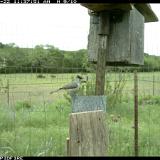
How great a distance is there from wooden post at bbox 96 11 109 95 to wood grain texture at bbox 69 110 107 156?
1.05 metres

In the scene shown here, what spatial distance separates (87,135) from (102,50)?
1335mm

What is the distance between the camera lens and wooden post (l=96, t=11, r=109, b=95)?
3389 mm

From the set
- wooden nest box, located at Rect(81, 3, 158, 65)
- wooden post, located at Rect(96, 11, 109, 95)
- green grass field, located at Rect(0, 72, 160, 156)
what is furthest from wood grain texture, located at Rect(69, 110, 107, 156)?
green grass field, located at Rect(0, 72, 160, 156)

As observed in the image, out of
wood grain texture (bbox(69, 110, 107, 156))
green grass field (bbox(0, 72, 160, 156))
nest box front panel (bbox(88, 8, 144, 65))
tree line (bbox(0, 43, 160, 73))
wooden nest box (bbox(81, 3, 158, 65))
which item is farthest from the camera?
tree line (bbox(0, 43, 160, 73))

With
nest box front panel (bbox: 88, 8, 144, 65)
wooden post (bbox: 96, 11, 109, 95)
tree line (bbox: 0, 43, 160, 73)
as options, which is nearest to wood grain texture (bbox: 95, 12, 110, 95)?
wooden post (bbox: 96, 11, 109, 95)

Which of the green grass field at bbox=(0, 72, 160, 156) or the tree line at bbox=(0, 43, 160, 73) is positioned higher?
the tree line at bbox=(0, 43, 160, 73)

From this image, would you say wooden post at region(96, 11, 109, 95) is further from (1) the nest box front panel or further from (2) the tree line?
(2) the tree line

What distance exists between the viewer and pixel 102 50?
350cm

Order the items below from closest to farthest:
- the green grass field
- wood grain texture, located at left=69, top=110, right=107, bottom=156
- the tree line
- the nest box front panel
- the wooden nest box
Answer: wood grain texture, located at left=69, top=110, right=107, bottom=156 → the wooden nest box → the nest box front panel → the green grass field → the tree line

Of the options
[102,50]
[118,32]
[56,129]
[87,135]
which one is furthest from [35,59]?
[87,135]

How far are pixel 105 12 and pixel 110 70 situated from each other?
306 inches

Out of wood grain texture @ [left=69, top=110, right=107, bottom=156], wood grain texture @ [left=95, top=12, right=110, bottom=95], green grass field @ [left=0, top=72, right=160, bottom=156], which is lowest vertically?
green grass field @ [left=0, top=72, right=160, bottom=156]

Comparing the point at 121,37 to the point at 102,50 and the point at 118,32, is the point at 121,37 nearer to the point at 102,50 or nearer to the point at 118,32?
the point at 118,32

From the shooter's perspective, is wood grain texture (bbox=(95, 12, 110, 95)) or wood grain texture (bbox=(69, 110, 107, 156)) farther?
wood grain texture (bbox=(95, 12, 110, 95))
